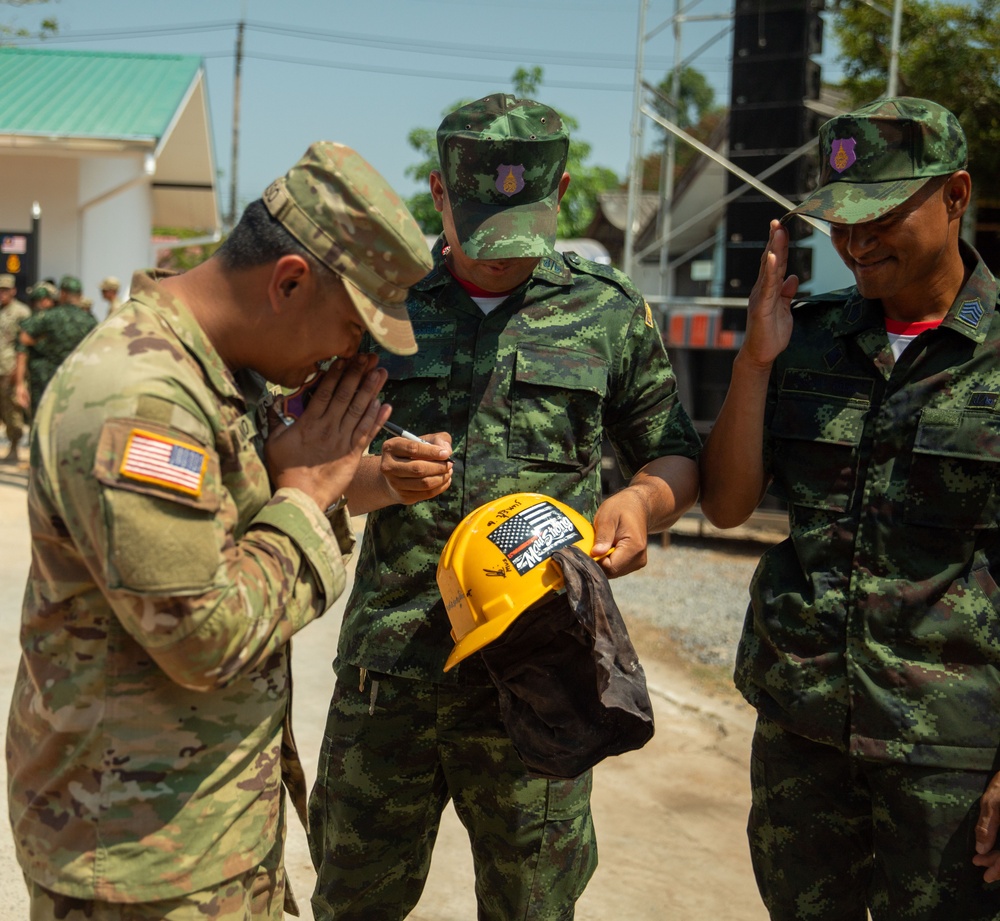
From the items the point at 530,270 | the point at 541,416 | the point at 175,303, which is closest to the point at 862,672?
the point at 541,416

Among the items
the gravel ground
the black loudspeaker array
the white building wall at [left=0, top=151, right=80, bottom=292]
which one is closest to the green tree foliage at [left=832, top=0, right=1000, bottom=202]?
the black loudspeaker array

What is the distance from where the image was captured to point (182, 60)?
1819cm

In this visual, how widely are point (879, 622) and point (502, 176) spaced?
1320 mm

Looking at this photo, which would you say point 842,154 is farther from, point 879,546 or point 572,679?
point 572,679

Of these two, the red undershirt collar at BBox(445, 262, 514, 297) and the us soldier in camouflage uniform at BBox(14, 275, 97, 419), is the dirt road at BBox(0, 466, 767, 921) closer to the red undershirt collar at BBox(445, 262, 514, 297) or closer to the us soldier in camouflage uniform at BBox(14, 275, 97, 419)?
the red undershirt collar at BBox(445, 262, 514, 297)

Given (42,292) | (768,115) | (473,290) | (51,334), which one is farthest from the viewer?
(42,292)

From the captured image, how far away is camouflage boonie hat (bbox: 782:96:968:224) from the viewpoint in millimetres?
2422

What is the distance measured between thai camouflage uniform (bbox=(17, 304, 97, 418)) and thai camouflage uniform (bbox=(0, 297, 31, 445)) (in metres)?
1.30

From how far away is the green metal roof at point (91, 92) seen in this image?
1439 centimetres

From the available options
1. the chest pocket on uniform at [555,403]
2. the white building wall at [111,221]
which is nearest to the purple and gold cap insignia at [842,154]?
the chest pocket on uniform at [555,403]

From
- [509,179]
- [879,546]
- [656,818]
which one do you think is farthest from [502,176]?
[656,818]

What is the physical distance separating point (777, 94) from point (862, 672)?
31.4 ft

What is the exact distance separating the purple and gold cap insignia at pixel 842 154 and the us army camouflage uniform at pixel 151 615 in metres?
1.47

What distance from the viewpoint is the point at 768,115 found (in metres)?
10.9
